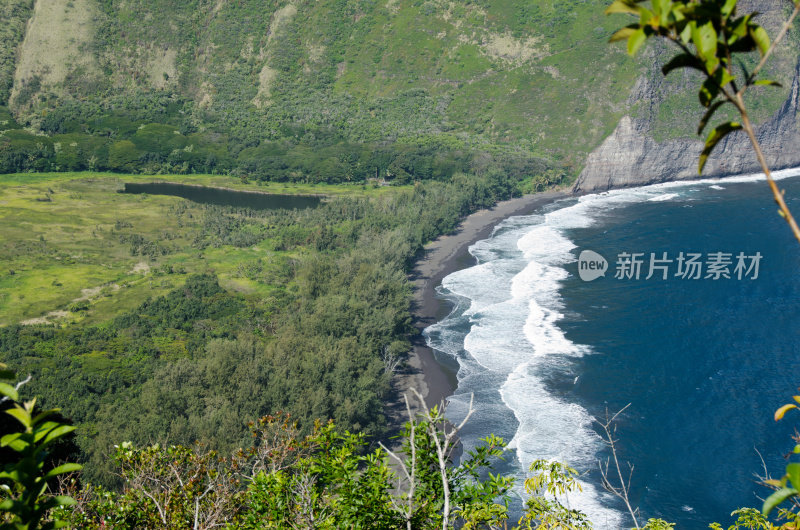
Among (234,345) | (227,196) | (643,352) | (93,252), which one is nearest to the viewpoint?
(234,345)

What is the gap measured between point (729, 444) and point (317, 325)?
36.5 metres

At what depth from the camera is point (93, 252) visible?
9519 cm

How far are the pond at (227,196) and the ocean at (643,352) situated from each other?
4692 cm

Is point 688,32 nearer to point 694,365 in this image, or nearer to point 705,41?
point 705,41

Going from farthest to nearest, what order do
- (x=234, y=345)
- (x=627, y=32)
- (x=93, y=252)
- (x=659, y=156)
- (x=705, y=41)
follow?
(x=659, y=156) < (x=93, y=252) < (x=234, y=345) < (x=627, y=32) < (x=705, y=41)

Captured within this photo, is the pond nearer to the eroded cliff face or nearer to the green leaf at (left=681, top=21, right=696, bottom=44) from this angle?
the eroded cliff face

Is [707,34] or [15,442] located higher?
[707,34]

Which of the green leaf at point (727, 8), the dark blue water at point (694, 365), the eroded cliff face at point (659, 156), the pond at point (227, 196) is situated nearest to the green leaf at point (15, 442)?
the green leaf at point (727, 8)

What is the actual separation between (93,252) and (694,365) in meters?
82.4

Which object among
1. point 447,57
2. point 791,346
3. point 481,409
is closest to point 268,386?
point 481,409

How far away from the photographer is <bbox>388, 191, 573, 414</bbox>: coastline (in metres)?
57.8

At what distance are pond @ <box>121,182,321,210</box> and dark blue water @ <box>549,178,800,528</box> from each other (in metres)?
61.4

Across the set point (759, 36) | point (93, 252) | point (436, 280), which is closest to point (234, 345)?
point (436, 280)

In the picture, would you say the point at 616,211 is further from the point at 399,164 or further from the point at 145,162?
the point at 145,162
